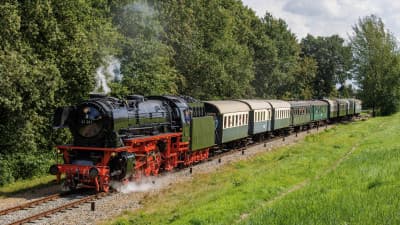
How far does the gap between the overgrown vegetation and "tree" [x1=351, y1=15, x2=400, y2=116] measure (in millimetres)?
270

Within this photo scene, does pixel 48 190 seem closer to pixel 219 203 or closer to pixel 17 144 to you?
pixel 17 144

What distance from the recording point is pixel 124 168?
1683cm

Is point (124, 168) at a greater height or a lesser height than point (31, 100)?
lesser

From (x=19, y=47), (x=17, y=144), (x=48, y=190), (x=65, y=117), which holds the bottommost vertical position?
(x=48, y=190)

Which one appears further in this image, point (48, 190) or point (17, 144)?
point (17, 144)

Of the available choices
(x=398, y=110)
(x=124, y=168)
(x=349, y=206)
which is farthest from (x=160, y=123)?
(x=398, y=110)

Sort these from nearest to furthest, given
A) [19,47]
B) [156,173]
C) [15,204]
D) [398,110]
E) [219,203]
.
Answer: [219,203] → [15,204] → [19,47] → [156,173] → [398,110]

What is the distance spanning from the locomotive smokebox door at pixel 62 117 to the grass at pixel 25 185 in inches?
108

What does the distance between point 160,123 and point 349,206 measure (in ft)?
36.6

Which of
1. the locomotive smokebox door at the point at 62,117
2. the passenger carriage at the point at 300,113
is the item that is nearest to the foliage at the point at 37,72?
the locomotive smokebox door at the point at 62,117

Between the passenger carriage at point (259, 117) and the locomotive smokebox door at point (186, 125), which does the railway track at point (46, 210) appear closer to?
the locomotive smokebox door at point (186, 125)

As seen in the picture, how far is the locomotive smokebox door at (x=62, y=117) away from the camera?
57.6 feet

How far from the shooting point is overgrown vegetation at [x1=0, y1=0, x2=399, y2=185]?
18.8m

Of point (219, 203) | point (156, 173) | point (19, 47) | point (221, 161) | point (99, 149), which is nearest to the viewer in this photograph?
point (219, 203)
